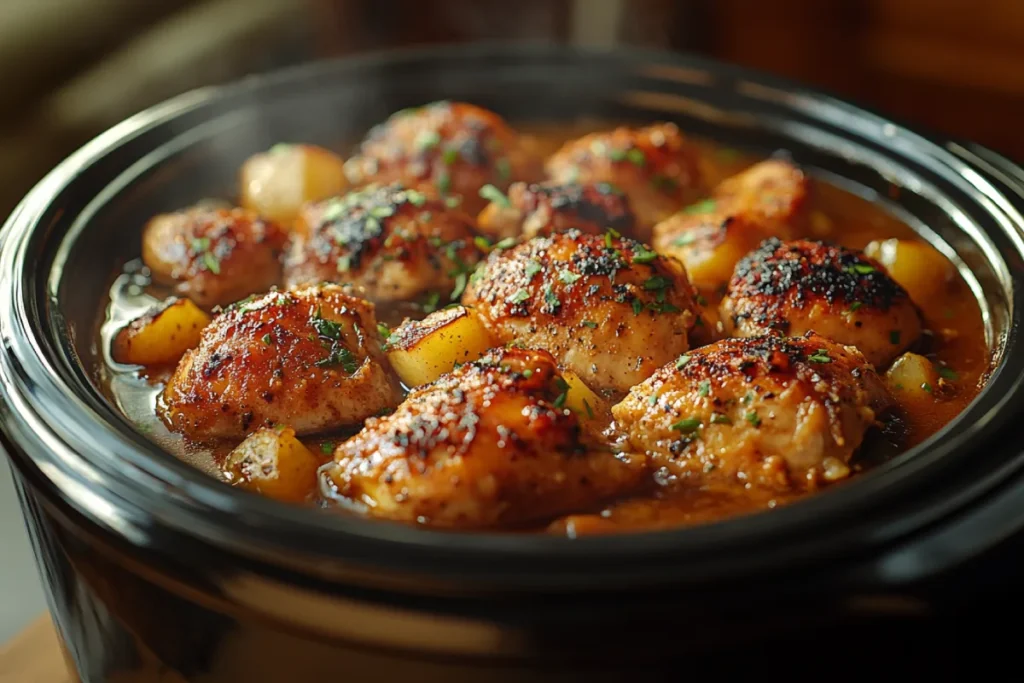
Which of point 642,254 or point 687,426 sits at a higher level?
point 642,254

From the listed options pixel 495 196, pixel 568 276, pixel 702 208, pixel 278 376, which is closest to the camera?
pixel 278 376

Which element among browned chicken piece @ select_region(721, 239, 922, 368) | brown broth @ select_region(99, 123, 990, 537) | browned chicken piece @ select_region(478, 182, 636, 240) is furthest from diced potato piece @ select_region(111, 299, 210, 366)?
browned chicken piece @ select_region(721, 239, 922, 368)

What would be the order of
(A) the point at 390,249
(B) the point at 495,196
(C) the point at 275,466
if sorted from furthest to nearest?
(B) the point at 495,196 → (A) the point at 390,249 → (C) the point at 275,466

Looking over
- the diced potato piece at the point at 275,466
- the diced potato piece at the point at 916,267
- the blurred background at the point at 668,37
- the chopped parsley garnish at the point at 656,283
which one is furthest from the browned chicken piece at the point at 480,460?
the blurred background at the point at 668,37

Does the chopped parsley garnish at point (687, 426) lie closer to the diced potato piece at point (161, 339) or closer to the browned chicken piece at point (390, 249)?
the browned chicken piece at point (390, 249)

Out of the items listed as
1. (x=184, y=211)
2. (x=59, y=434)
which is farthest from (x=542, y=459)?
(x=184, y=211)

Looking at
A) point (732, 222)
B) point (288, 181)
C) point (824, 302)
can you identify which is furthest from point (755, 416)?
point (288, 181)

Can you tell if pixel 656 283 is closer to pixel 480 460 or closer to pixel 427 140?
pixel 480 460
